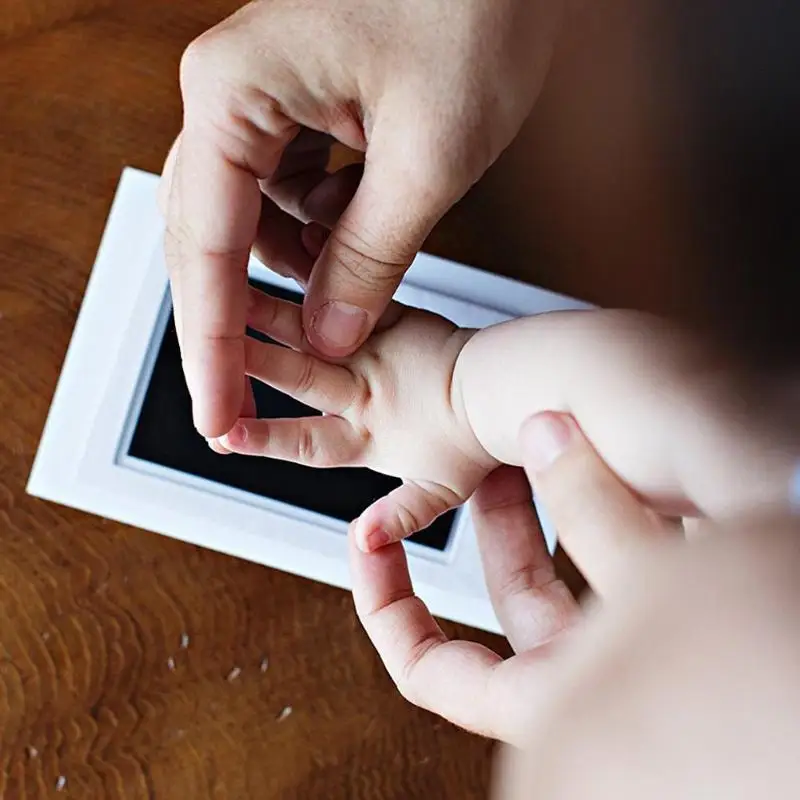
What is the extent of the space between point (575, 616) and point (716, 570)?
259 mm

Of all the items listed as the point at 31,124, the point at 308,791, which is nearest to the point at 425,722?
the point at 308,791

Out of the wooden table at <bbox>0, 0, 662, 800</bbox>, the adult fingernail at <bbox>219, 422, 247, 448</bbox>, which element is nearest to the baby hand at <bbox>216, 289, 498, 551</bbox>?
the adult fingernail at <bbox>219, 422, 247, 448</bbox>

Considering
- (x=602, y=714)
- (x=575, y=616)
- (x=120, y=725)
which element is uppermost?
(x=602, y=714)

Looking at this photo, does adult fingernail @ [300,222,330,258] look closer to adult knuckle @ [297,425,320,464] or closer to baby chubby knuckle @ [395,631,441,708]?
adult knuckle @ [297,425,320,464]

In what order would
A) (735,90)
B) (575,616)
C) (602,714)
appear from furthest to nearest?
(575,616) → (735,90) → (602,714)

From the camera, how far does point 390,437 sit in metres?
0.42

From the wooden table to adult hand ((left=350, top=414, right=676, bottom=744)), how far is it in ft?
0.24

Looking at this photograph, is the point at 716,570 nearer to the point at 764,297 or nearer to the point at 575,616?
the point at 764,297

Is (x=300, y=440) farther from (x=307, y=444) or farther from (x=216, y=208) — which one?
(x=216, y=208)

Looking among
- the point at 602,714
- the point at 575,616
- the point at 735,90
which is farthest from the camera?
the point at 575,616

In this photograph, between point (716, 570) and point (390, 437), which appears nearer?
point (716, 570)

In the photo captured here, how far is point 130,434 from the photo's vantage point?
49 centimetres

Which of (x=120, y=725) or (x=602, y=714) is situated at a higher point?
(x=602, y=714)

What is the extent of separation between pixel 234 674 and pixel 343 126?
1.00 ft
